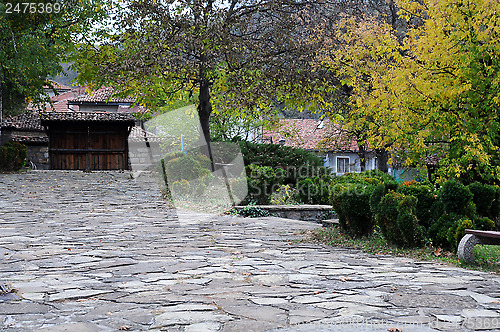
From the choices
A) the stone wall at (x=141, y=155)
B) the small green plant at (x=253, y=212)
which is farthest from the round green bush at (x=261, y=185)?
the stone wall at (x=141, y=155)

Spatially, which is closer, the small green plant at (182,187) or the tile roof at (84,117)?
the small green plant at (182,187)

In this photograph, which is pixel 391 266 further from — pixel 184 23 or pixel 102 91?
pixel 102 91

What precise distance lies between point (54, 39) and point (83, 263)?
50.5ft

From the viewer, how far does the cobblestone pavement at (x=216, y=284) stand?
3.44m

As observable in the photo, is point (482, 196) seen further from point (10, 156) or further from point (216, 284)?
point (10, 156)

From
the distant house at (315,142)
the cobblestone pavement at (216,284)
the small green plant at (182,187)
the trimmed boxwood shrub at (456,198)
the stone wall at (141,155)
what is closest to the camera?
the cobblestone pavement at (216,284)

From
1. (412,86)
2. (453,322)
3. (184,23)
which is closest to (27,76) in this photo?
(184,23)

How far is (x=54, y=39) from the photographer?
1872 centimetres

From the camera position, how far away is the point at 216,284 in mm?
4668

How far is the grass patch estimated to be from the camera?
5926mm

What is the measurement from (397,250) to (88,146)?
2142 cm

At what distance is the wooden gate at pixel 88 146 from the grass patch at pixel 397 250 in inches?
750

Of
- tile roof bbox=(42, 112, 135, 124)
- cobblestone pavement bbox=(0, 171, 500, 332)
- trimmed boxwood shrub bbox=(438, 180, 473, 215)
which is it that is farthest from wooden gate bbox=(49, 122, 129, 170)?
trimmed boxwood shrub bbox=(438, 180, 473, 215)

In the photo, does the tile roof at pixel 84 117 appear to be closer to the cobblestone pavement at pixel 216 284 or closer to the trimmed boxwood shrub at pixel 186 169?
the trimmed boxwood shrub at pixel 186 169
